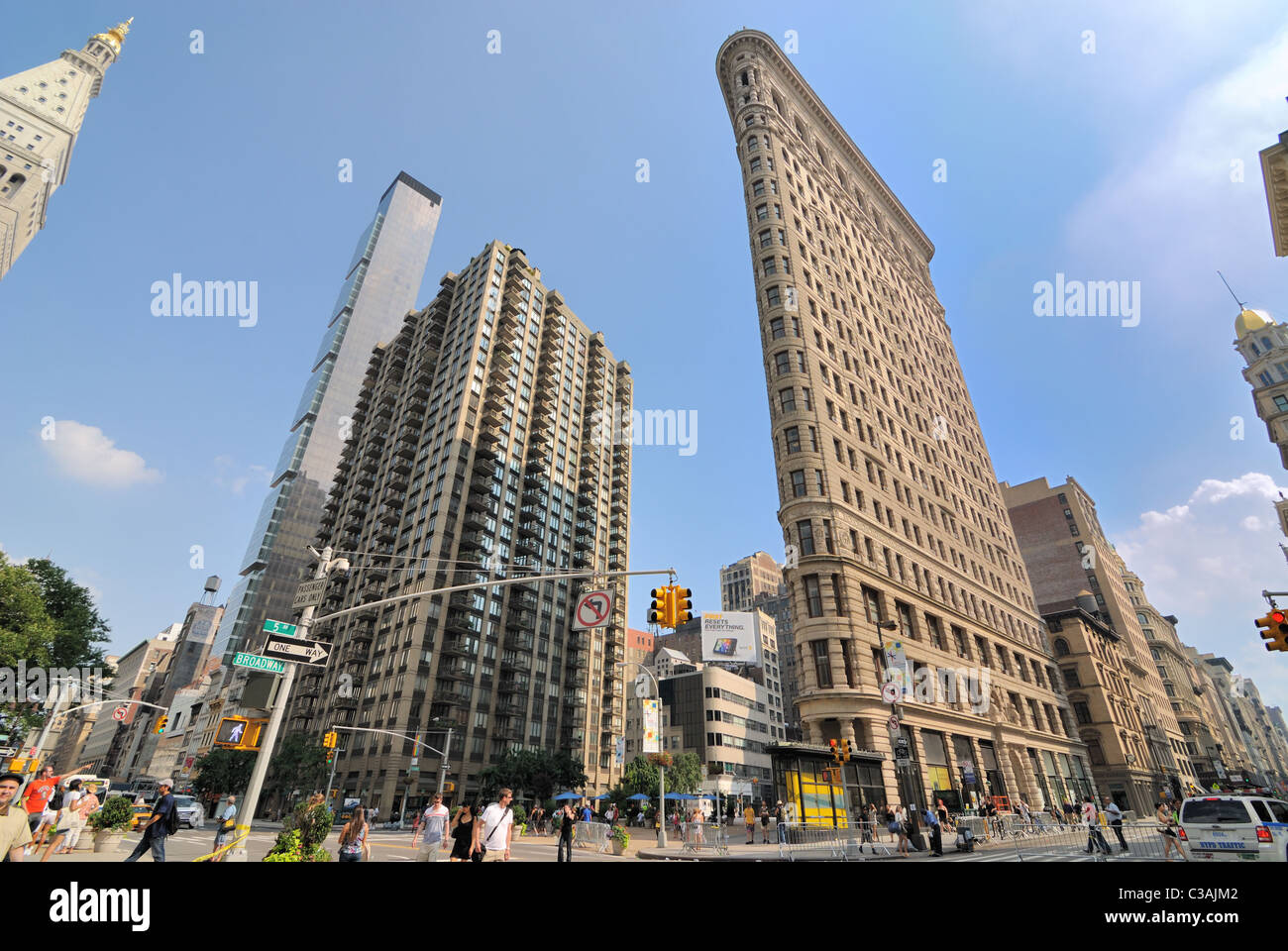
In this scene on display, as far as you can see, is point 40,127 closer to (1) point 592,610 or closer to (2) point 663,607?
(1) point 592,610

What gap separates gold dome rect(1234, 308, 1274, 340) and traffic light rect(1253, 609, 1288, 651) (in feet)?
225

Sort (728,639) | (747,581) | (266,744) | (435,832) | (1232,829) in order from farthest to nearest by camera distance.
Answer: (747,581) → (728,639) → (1232,829) → (266,744) → (435,832)

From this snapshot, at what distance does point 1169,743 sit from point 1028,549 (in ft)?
104

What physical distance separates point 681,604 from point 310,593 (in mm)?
10489

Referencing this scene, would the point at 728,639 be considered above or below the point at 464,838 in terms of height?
above

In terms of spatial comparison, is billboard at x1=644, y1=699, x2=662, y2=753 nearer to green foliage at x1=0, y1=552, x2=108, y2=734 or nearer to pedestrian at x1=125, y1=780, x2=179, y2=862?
pedestrian at x1=125, y1=780, x2=179, y2=862

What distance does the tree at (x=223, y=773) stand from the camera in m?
69.3

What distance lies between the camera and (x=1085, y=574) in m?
92.4

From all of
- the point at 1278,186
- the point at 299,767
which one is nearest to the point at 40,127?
the point at 299,767

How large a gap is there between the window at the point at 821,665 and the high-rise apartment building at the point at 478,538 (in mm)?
34475

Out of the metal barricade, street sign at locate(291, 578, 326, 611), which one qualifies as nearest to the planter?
street sign at locate(291, 578, 326, 611)

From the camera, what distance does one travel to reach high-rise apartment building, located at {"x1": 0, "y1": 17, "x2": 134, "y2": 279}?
9938cm
